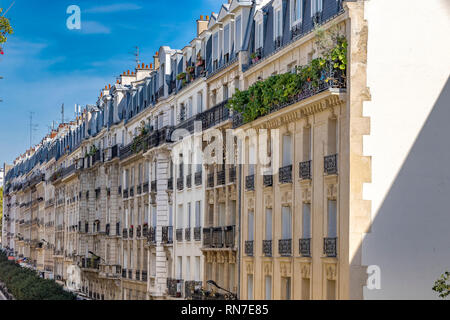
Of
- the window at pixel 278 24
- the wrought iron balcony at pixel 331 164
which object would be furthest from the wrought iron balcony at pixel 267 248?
the window at pixel 278 24

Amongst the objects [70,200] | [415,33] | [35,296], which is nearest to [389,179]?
[415,33]

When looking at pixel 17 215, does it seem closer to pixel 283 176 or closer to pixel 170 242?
pixel 170 242

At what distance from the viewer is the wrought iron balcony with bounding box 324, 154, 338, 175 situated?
32.3 metres

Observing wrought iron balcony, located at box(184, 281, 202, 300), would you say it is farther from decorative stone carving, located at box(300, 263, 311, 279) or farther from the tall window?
the tall window

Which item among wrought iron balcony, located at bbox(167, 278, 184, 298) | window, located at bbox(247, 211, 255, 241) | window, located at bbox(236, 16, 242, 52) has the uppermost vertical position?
window, located at bbox(236, 16, 242, 52)

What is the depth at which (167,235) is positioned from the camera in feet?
179

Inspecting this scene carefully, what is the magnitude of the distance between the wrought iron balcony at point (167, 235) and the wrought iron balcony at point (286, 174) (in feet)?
59.0

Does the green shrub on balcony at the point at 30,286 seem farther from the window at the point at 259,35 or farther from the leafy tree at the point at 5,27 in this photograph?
the leafy tree at the point at 5,27

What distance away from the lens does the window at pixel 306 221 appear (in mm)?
34812

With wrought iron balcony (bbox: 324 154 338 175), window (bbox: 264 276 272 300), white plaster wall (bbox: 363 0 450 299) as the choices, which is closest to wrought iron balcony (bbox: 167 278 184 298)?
window (bbox: 264 276 272 300)

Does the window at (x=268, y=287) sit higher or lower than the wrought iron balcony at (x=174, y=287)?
higher

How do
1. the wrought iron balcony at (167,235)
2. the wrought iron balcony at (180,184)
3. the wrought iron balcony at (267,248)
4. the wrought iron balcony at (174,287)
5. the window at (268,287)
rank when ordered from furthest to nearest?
the wrought iron balcony at (167,235) < the wrought iron balcony at (180,184) < the wrought iron balcony at (174,287) < the window at (268,287) < the wrought iron balcony at (267,248)

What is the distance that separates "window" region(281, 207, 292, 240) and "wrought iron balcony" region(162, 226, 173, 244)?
697 inches

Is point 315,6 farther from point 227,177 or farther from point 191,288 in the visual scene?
point 191,288
